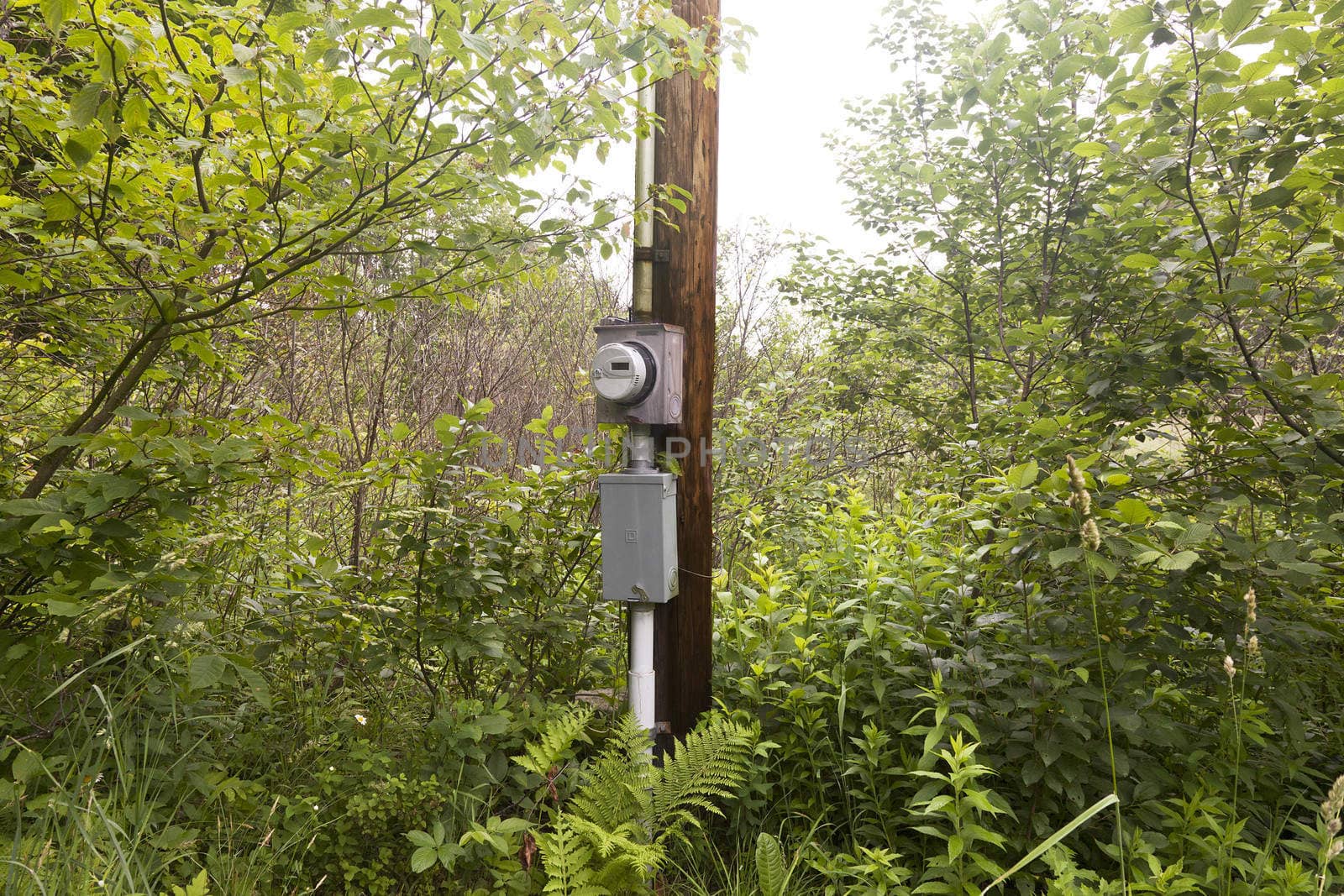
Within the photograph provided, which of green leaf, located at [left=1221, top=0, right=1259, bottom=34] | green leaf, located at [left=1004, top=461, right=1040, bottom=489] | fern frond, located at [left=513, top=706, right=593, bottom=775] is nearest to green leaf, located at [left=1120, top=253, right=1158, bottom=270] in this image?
green leaf, located at [left=1221, top=0, right=1259, bottom=34]

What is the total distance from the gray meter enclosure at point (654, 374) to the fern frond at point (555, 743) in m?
0.89

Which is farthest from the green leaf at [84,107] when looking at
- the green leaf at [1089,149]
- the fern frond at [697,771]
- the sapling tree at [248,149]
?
the green leaf at [1089,149]

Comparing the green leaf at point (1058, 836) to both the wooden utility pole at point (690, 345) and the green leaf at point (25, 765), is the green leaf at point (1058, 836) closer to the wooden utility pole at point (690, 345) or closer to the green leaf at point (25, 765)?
the wooden utility pole at point (690, 345)

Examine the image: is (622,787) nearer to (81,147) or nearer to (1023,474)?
(1023,474)

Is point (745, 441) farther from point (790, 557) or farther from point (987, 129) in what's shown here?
point (987, 129)

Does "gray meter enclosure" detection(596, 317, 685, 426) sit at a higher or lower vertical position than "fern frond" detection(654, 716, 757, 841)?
higher

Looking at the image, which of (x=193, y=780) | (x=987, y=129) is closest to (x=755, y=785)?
(x=193, y=780)

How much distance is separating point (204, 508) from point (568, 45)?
1.91 m

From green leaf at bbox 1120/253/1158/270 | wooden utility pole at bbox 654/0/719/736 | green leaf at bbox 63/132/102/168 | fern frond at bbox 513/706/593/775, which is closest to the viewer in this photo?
green leaf at bbox 63/132/102/168

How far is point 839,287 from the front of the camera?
432 centimetres

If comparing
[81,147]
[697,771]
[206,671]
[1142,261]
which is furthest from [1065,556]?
[81,147]

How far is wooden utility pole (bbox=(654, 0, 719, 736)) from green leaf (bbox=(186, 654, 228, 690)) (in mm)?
1250

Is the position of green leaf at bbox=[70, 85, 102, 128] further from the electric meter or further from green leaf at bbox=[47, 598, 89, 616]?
the electric meter

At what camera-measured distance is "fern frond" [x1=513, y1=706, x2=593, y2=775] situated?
1917 mm
